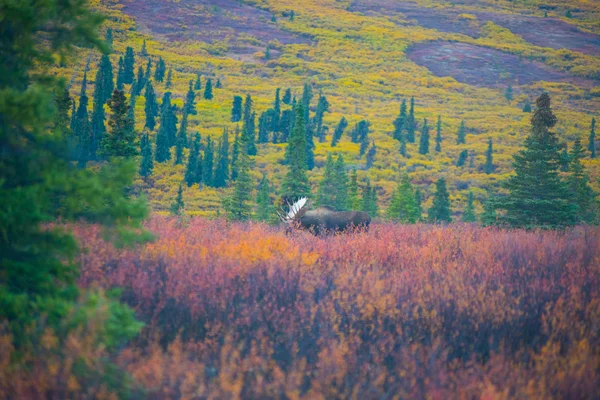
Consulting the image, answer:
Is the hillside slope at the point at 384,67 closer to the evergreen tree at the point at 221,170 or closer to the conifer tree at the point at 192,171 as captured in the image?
the conifer tree at the point at 192,171

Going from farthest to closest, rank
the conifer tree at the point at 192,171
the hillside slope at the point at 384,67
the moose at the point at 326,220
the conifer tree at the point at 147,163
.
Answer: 1. the hillside slope at the point at 384,67
2. the conifer tree at the point at 192,171
3. the conifer tree at the point at 147,163
4. the moose at the point at 326,220

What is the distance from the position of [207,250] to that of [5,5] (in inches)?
161

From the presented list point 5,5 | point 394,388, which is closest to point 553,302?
point 394,388

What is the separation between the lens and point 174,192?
38.6m

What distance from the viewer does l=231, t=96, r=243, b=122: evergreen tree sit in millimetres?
56844

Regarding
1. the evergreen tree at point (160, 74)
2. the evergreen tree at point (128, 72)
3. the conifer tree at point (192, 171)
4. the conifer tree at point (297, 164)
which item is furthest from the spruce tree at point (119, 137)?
the evergreen tree at point (160, 74)

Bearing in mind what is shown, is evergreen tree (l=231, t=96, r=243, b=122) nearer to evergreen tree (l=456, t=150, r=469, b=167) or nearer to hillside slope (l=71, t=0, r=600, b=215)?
hillside slope (l=71, t=0, r=600, b=215)

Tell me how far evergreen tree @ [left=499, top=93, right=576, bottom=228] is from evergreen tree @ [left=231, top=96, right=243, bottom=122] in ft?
139

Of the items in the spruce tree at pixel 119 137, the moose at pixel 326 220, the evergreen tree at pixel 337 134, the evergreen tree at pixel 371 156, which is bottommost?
the evergreen tree at pixel 371 156

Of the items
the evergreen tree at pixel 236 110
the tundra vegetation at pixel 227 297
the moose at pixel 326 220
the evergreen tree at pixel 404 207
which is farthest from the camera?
the evergreen tree at pixel 236 110

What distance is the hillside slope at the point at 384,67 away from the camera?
157ft

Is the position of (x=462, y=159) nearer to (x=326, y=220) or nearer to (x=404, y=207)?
(x=404, y=207)

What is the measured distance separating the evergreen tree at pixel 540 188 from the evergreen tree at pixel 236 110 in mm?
42315

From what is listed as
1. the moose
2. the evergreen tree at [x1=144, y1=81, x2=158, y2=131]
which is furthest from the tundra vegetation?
the evergreen tree at [x1=144, y1=81, x2=158, y2=131]
